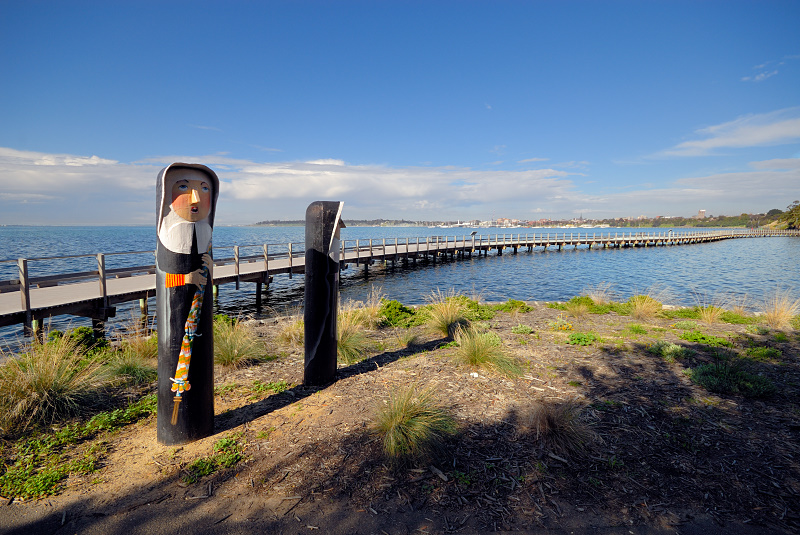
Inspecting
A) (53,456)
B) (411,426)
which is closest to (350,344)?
(411,426)

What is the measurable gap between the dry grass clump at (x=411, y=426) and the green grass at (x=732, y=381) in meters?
3.76

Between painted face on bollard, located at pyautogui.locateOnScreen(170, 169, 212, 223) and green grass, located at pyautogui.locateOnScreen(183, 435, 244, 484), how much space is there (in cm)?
222

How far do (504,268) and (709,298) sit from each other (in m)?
18.0

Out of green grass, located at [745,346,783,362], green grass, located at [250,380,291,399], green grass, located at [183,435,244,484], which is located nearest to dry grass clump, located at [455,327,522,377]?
green grass, located at [250,380,291,399]

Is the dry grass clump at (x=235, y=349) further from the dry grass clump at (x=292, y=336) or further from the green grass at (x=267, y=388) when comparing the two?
the green grass at (x=267, y=388)

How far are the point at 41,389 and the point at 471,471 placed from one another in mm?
4746

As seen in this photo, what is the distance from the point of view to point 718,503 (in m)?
3.25

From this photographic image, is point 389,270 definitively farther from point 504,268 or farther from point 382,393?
point 382,393

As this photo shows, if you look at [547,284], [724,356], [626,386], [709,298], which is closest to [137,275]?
[626,386]

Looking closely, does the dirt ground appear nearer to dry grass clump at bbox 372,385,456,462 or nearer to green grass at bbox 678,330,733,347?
dry grass clump at bbox 372,385,456,462

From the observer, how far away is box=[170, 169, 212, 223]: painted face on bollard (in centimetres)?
389

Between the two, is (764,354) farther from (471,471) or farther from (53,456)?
(53,456)

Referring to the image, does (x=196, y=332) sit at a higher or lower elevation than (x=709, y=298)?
higher

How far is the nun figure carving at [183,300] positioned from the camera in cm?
388
